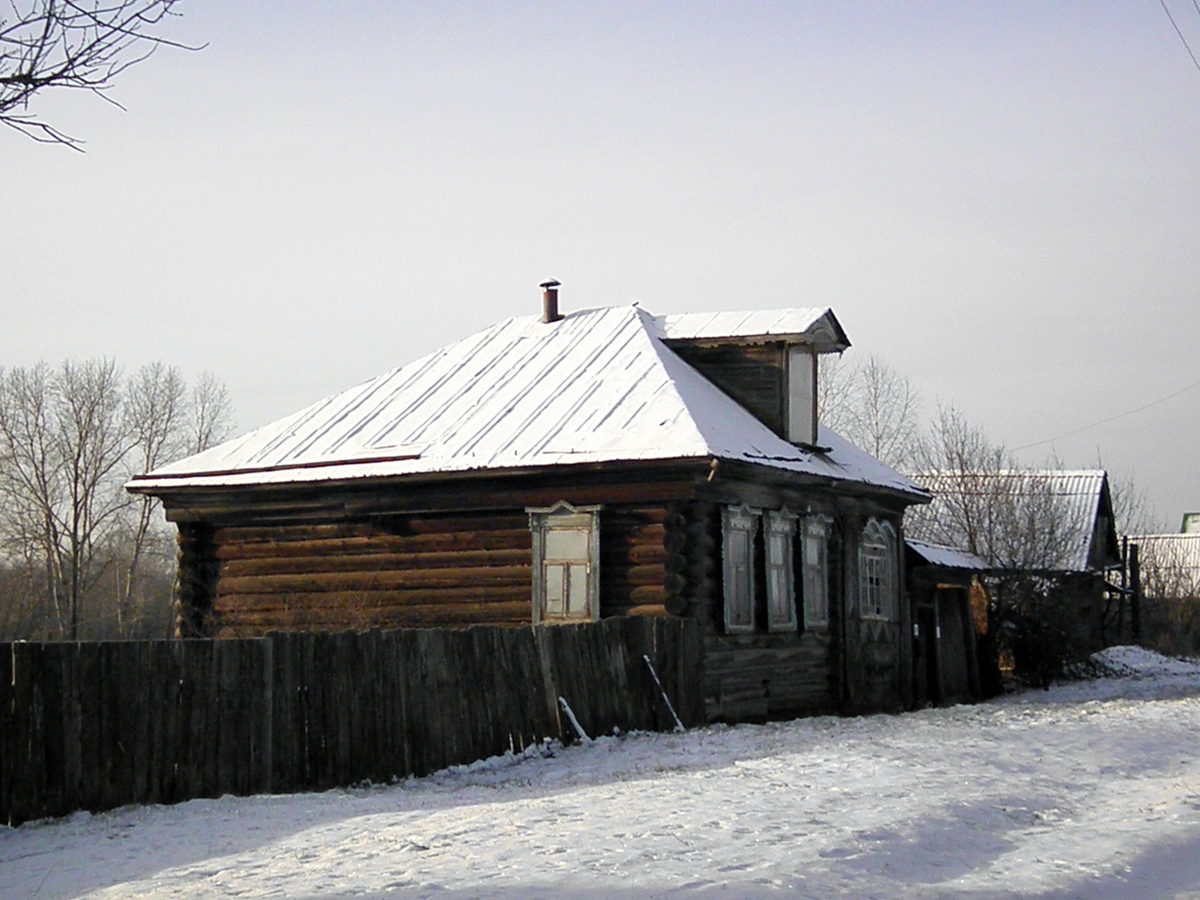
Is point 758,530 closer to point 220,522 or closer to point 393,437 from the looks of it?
point 393,437

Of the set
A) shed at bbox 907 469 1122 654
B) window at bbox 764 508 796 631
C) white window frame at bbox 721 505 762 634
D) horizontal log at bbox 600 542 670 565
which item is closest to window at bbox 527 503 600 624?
horizontal log at bbox 600 542 670 565

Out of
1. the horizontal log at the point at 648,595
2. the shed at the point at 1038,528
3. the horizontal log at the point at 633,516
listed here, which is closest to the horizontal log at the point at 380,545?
the horizontal log at the point at 633,516

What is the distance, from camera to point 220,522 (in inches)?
885

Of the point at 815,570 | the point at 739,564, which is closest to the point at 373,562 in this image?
the point at 739,564

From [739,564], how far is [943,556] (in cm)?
886

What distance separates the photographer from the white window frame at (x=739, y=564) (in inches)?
791

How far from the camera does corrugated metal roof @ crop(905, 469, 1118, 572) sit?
4141 centimetres

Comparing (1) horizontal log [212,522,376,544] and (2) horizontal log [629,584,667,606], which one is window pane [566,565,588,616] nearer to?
(2) horizontal log [629,584,667,606]

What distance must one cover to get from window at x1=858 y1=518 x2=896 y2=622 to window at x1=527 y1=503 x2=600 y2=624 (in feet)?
19.3

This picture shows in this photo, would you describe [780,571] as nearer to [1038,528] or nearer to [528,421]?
[528,421]

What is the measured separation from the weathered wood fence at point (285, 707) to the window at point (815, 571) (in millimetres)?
5678

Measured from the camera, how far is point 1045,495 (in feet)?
133

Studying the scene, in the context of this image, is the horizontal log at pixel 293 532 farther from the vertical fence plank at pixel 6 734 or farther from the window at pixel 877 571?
the vertical fence plank at pixel 6 734

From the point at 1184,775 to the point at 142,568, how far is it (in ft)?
228
